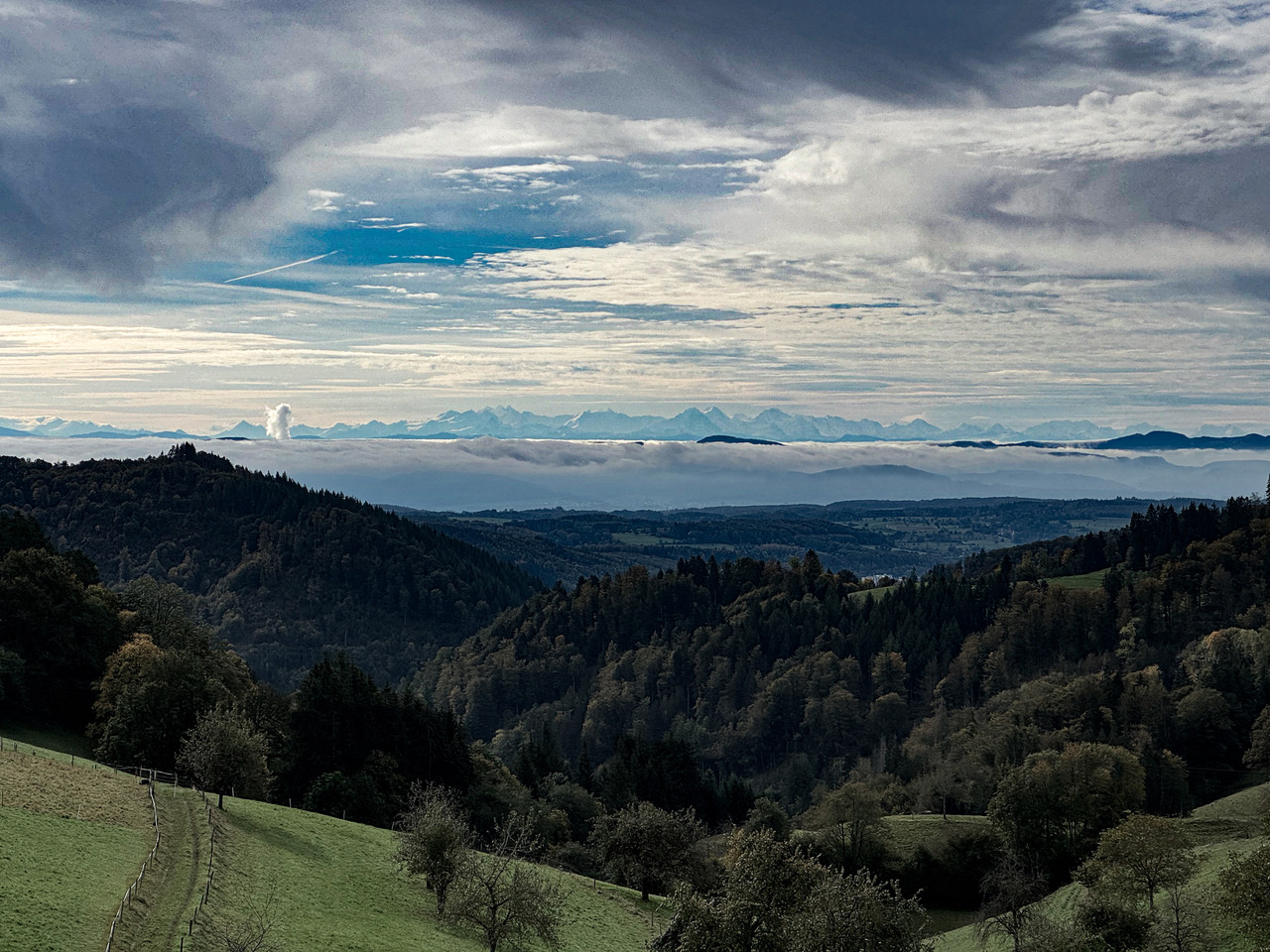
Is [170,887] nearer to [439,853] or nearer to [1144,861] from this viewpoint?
[439,853]

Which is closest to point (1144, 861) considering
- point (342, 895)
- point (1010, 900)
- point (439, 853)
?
point (1010, 900)

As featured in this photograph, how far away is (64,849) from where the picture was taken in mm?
44250

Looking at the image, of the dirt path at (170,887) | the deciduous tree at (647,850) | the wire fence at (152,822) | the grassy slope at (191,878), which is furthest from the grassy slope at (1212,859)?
the dirt path at (170,887)

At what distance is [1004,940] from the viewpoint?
6334 cm

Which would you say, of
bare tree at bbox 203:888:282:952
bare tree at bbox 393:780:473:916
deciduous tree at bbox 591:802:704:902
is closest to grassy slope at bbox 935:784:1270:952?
deciduous tree at bbox 591:802:704:902

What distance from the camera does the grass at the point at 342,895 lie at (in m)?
44.7

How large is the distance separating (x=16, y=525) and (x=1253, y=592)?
646ft

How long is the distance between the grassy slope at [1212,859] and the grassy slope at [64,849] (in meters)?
48.2

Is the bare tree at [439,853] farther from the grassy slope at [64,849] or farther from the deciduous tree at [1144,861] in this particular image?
the deciduous tree at [1144,861]

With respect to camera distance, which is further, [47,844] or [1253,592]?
[1253,592]

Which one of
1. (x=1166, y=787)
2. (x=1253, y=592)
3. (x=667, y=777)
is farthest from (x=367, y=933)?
(x=1253, y=592)

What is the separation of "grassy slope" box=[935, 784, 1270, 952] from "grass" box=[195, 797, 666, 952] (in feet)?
71.6

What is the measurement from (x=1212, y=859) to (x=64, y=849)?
66.7m

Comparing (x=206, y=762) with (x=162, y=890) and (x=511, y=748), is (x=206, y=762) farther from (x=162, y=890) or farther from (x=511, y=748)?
(x=511, y=748)
